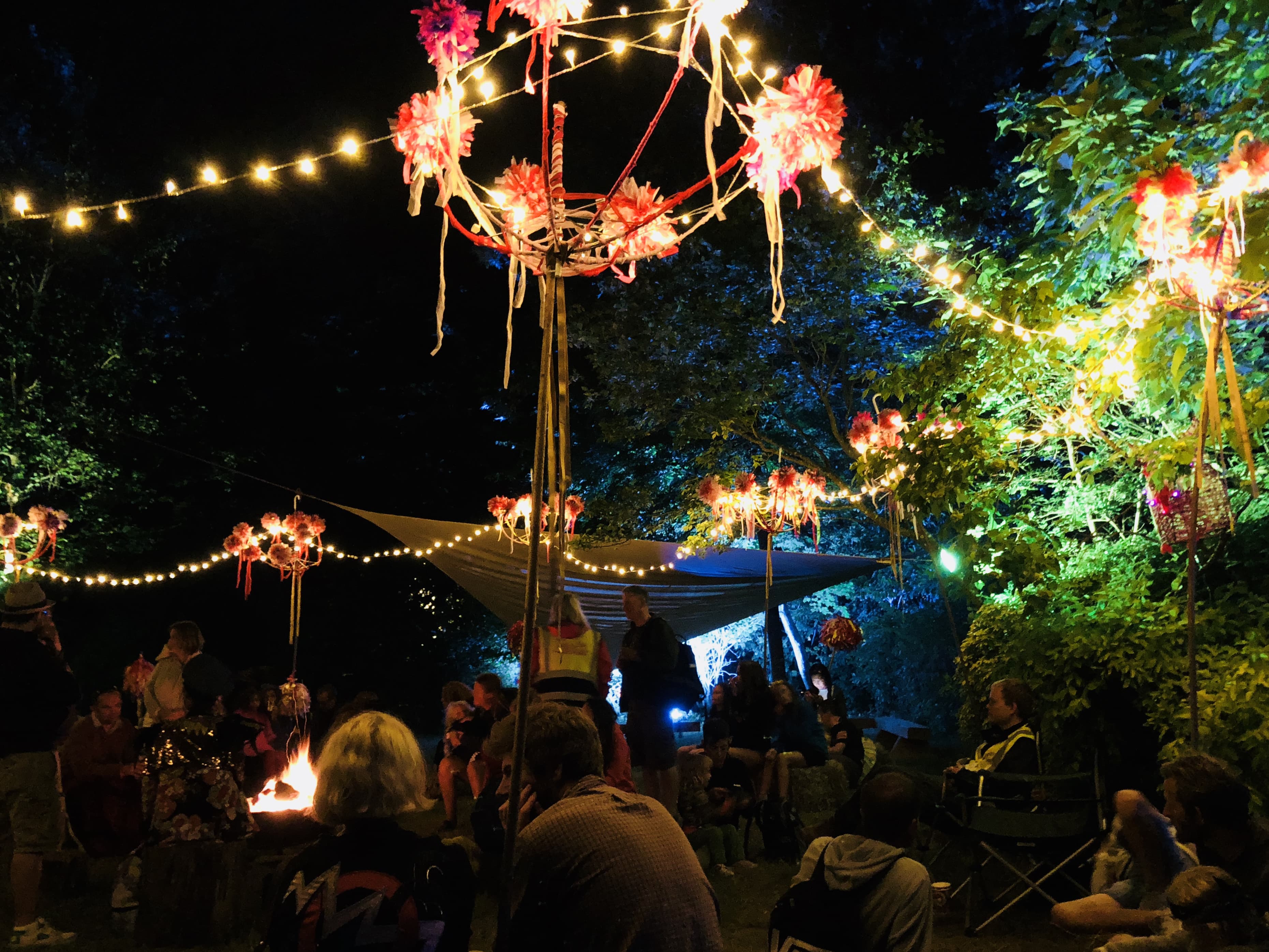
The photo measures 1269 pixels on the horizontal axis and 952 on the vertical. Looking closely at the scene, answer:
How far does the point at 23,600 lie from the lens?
3.84 meters

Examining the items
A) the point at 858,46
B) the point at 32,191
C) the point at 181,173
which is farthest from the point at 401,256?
the point at 858,46

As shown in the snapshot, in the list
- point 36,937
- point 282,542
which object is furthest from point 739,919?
point 282,542

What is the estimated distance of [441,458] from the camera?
42.8 feet

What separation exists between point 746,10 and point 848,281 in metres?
3.46

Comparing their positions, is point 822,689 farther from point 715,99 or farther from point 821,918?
point 715,99

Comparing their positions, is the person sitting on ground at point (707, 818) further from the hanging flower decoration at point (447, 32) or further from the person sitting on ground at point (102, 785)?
the hanging flower decoration at point (447, 32)

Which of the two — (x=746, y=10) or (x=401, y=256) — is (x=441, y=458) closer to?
(x=401, y=256)

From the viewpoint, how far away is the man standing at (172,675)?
3887 millimetres

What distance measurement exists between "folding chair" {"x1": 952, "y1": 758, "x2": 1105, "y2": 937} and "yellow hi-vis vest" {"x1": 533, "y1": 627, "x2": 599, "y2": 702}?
5.09 feet

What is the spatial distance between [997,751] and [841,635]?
17.3ft

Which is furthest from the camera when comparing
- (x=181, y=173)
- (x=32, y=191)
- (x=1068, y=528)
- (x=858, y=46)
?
(x=181, y=173)

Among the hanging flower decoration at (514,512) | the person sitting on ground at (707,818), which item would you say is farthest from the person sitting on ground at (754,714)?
the hanging flower decoration at (514,512)

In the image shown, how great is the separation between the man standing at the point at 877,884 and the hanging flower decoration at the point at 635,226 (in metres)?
1.41

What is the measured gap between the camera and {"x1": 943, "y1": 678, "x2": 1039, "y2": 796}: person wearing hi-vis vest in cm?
367
